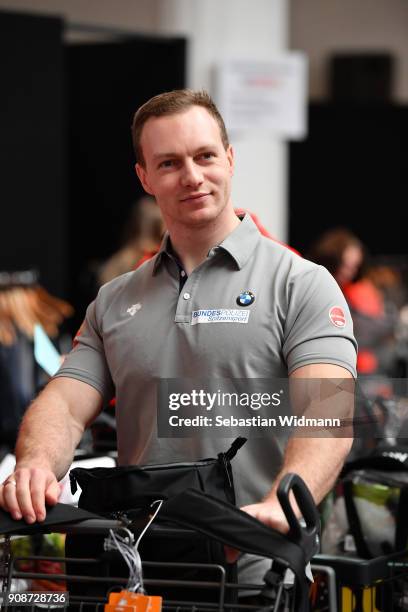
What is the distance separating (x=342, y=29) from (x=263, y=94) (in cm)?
375

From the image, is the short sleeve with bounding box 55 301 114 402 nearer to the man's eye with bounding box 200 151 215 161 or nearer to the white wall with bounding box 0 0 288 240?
the man's eye with bounding box 200 151 215 161

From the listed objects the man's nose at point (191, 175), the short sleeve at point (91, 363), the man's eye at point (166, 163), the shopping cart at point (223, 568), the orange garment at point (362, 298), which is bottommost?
the orange garment at point (362, 298)

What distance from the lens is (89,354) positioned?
7.22 feet

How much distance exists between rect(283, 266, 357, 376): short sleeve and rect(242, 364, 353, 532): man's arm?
2cm

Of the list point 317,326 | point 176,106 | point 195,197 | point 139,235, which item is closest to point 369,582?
point 317,326

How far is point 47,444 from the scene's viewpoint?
6.54 ft

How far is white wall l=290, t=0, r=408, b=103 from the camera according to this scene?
409 inches

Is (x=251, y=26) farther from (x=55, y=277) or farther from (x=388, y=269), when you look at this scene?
(x=388, y=269)

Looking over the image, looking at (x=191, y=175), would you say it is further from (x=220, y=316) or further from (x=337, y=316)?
(x=337, y=316)

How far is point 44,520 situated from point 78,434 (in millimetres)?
323

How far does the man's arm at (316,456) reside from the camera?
1.79m

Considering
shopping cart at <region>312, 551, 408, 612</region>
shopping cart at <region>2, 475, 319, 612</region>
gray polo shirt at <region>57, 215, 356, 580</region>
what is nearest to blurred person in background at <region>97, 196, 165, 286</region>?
gray polo shirt at <region>57, 215, 356, 580</region>

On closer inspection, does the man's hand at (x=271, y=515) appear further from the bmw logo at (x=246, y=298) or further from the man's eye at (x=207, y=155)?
the man's eye at (x=207, y=155)

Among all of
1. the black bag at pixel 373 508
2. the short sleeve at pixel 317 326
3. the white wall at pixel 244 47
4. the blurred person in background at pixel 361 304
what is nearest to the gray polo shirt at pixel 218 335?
the short sleeve at pixel 317 326
